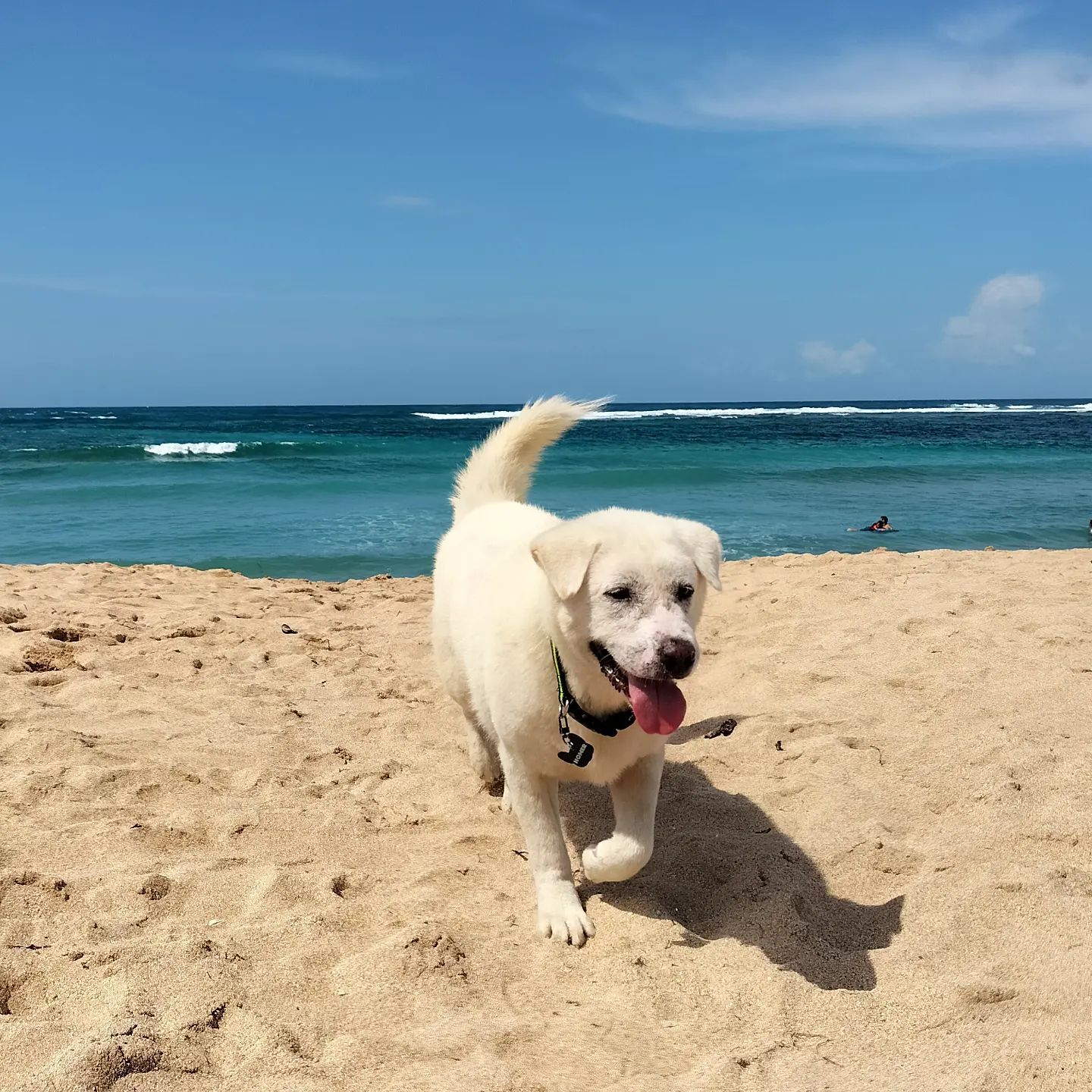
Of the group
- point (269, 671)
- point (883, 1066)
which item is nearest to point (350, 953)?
point (883, 1066)

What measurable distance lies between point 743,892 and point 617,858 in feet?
2.00

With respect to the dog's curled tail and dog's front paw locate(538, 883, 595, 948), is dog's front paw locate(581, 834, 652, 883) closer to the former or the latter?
dog's front paw locate(538, 883, 595, 948)

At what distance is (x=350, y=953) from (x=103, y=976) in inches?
27.1

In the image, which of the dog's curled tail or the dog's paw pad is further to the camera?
the dog's curled tail

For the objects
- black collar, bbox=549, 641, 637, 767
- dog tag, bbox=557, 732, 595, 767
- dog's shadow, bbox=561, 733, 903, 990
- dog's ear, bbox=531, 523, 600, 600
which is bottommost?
dog's shadow, bbox=561, 733, 903, 990

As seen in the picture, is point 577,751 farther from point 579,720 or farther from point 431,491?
point 431,491

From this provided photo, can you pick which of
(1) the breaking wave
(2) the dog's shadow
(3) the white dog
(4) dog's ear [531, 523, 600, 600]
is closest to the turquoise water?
(1) the breaking wave

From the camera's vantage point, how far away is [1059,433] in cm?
3988

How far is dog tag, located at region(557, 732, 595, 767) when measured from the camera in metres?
3.09

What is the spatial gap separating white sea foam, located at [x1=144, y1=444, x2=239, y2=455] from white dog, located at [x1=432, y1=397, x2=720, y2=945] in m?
26.2

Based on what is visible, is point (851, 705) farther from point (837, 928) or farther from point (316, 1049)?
point (316, 1049)

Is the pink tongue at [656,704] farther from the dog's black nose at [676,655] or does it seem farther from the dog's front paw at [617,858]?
the dog's front paw at [617,858]

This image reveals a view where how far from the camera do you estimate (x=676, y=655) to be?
269 cm

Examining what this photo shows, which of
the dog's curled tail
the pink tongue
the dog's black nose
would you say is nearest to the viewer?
the dog's black nose
